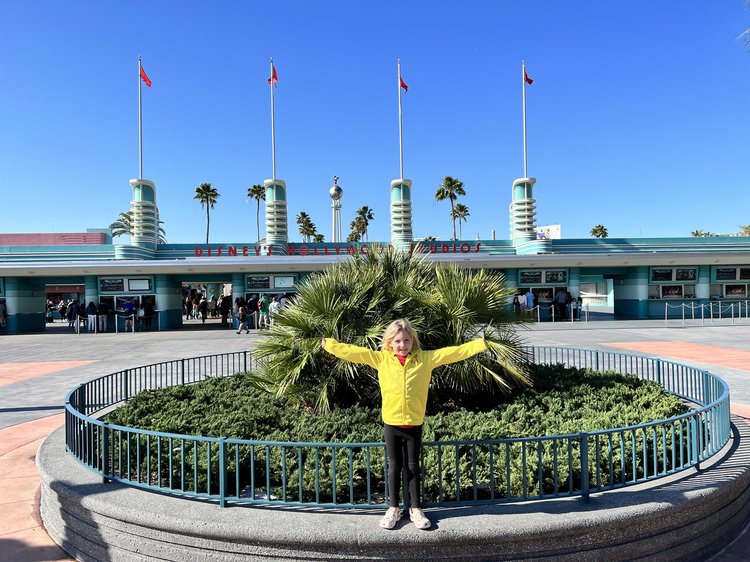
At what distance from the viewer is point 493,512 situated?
3.72 metres

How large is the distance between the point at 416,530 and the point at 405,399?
0.92 metres

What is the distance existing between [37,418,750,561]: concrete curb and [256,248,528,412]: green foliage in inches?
94.3

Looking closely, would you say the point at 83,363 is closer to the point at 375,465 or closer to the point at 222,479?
the point at 222,479

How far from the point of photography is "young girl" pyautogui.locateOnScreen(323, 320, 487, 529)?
362cm

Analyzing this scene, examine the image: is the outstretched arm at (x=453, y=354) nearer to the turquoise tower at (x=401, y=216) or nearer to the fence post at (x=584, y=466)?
the fence post at (x=584, y=466)

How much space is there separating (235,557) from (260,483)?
1.24 meters

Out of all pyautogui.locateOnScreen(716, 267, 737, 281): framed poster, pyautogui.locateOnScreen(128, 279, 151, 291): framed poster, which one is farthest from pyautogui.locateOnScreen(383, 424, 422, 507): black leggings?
pyautogui.locateOnScreen(716, 267, 737, 281): framed poster

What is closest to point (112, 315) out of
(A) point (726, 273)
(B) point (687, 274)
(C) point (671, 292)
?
(C) point (671, 292)

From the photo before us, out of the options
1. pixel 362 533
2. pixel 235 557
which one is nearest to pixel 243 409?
pixel 235 557

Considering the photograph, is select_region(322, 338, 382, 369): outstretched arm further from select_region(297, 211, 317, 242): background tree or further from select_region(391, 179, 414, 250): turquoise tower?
select_region(297, 211, 317, 242): background tree

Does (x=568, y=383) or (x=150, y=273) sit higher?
(x=150, y=273)

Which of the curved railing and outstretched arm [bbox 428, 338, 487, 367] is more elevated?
outstretched arm [bbox 428, 338, 487, 367]

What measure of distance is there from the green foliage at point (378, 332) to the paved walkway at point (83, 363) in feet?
6.99

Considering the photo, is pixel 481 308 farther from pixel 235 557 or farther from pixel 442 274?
pixel 235 557
